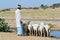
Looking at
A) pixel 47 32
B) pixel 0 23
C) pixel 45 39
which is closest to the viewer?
pixel 45 39

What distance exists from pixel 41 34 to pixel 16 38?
7.75 ft

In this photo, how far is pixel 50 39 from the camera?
19.9m

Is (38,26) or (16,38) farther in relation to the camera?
(38,26)

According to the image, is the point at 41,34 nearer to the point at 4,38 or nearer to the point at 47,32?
the point at 47,32

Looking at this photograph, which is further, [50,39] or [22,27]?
[22,27]

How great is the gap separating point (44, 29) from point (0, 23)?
542cm

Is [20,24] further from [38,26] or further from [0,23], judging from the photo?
[0,23]

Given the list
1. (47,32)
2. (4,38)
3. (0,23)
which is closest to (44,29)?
(47,32)

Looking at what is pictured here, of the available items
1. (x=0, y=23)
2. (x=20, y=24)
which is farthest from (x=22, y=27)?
(x=0, y=23)

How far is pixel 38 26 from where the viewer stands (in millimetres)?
21641

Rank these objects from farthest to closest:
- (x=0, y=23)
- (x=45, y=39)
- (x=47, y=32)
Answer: (x=0, y=23) < (x=47, y=32) < (x=45, y=39)

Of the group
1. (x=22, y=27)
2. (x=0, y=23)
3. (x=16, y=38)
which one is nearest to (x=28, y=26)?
(x=22, y=27)

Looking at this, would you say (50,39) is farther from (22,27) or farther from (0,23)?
(0,23)

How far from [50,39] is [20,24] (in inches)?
118
